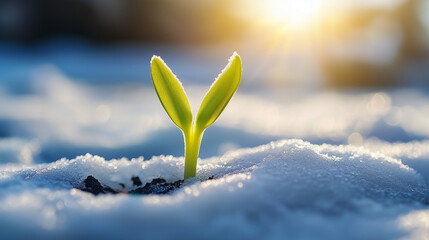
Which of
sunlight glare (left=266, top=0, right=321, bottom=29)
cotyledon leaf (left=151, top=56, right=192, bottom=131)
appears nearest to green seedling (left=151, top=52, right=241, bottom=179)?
cotyledon leaf (left=151, top=56, right=192, bottom=131)

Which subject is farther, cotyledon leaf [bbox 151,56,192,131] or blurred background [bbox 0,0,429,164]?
blurred background [bbox 0,0,429,164]

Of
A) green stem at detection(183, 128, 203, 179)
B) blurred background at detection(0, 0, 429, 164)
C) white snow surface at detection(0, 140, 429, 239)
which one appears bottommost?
white snow surface at detection(0, 140, 429, 239)

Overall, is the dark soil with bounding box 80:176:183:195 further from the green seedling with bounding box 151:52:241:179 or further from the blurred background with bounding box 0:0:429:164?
the blurred background with bounding box 0:0:429:164

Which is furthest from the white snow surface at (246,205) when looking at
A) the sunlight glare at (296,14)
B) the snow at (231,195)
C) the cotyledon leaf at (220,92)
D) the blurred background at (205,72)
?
the sunlight glare at (296,14)

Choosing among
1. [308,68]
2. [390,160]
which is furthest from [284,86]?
[390,160]

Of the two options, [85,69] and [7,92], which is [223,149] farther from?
[85,69]

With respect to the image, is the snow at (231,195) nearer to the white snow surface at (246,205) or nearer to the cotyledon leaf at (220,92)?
the white snow surface at (246,205)

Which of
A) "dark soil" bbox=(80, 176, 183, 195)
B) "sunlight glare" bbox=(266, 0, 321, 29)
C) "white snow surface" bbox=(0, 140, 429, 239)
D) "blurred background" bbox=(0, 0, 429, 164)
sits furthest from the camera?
"sunlight glare" bbox=(266, 0, 321, 29)

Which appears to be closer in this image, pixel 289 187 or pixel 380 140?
pixel 289 187
